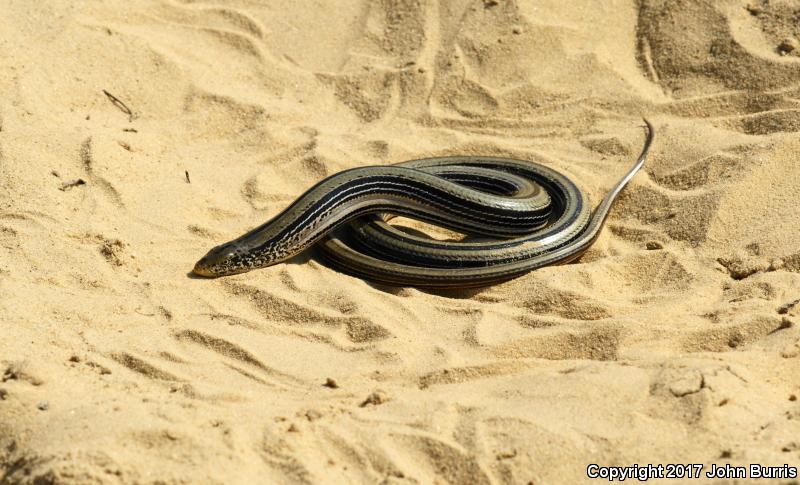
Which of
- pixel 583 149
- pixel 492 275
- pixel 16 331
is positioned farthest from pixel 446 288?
pixel 16 331

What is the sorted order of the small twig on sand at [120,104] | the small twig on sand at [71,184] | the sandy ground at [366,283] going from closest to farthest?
the sandy ground at [366,283]
the small twig on sand at [71,184]
the small twig on sand at [120,104]

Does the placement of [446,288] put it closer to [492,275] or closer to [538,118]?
[492,275]

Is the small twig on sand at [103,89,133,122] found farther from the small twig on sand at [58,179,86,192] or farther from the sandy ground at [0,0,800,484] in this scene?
the small twig on sand at [58,179,86,192]

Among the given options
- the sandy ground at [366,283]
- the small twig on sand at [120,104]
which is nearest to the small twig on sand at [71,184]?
the sandy ground at [366,283]

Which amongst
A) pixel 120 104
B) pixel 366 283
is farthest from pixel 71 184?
pixel 366 283

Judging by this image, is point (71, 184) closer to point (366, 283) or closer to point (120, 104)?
point (120, 104)

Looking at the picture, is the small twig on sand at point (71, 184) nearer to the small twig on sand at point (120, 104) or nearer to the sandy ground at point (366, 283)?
the sandy ground at point (366, 283)

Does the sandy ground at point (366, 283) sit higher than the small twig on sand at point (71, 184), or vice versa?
the sandy ground at point (366, 283)

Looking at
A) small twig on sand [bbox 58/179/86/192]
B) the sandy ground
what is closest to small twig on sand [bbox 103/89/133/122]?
the sandy ground
